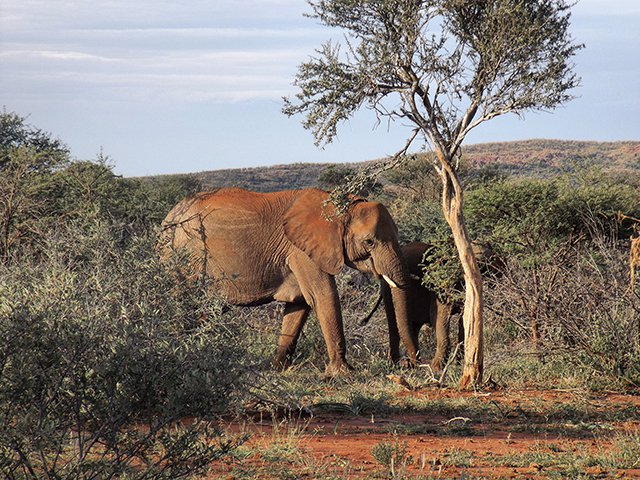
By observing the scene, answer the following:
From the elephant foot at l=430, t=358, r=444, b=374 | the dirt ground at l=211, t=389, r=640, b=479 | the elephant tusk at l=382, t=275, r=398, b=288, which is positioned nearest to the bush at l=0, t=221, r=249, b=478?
the dirt ground at l=211, t=389, r=640, b=479

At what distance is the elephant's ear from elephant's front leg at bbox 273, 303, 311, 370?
767 mm

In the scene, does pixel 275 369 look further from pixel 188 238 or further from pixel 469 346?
pixel 469 346

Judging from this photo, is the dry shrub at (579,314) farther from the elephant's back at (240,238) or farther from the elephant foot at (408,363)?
the elephant's back at (240,238)

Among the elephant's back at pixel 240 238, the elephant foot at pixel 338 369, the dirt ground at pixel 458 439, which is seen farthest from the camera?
the elephant's back at pixel 240 238

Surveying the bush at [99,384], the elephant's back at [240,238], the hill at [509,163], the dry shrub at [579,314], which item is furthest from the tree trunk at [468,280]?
the hill at [509,163]

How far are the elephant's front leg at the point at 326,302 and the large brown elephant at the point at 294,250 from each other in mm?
13

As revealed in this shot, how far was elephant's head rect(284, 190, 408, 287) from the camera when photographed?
40.8 feet

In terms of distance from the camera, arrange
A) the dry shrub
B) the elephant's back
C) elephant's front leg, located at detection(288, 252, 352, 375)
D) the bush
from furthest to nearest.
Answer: the elephant's back → elephant's front leg, located at detection(288, 252, 352, 375) → the dry shrub → the bush

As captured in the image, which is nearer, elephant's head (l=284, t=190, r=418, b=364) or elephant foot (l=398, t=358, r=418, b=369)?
elephant's head (l=284, t=190, r=418, b=364)

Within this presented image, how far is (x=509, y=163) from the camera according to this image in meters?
67.1

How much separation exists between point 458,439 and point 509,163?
199ft

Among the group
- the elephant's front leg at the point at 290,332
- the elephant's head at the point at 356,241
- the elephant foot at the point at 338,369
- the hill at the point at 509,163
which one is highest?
the hill at the point at 509,163

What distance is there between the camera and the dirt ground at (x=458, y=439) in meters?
6.77

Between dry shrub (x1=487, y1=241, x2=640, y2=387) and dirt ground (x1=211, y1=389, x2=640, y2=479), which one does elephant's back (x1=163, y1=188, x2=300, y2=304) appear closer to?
dry shrub (x1=487, y1=241, x2=640, y2=387)
